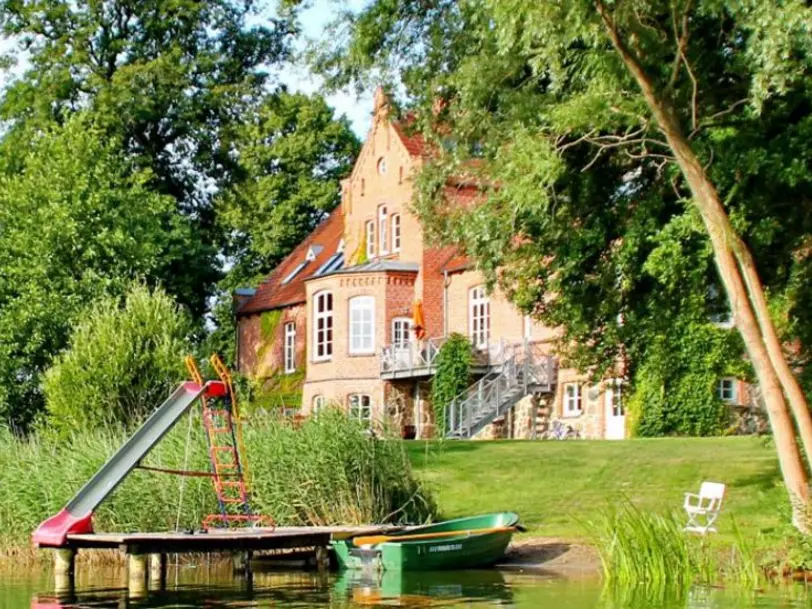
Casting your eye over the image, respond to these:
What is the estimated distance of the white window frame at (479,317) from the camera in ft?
147

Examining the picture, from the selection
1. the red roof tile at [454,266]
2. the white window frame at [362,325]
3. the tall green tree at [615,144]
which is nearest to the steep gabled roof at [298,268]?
the white window frame at [362,325]

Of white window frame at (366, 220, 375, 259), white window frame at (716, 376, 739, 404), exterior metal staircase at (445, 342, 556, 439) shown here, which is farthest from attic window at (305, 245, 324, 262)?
white window frame at (716, 376, 739, 404)

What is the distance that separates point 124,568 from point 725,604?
10.2m

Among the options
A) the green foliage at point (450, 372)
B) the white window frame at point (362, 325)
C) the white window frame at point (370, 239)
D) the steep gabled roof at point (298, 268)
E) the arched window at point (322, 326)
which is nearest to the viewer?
the green foliage at point (450, 372)

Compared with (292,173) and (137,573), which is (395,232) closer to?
(292,173)

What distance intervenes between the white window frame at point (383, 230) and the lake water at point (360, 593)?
1105 inches

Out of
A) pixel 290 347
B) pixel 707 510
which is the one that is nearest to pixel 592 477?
pixel 707 510

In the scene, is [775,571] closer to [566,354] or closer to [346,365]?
[566,354]

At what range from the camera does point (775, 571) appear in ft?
57.8

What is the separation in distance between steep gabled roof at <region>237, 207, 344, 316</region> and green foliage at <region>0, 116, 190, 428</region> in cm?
1303

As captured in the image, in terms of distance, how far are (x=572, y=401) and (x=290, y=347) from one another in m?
15.6

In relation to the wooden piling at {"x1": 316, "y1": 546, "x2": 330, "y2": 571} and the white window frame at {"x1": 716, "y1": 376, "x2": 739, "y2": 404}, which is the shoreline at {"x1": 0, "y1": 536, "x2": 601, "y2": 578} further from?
the white window frame at {"x1": 716, "y1": 376, "x2": 739, "y2": 404}

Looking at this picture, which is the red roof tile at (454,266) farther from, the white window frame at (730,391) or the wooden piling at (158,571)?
the wooden piling at (158,571)

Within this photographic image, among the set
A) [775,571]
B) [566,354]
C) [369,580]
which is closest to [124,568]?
[369,580]
